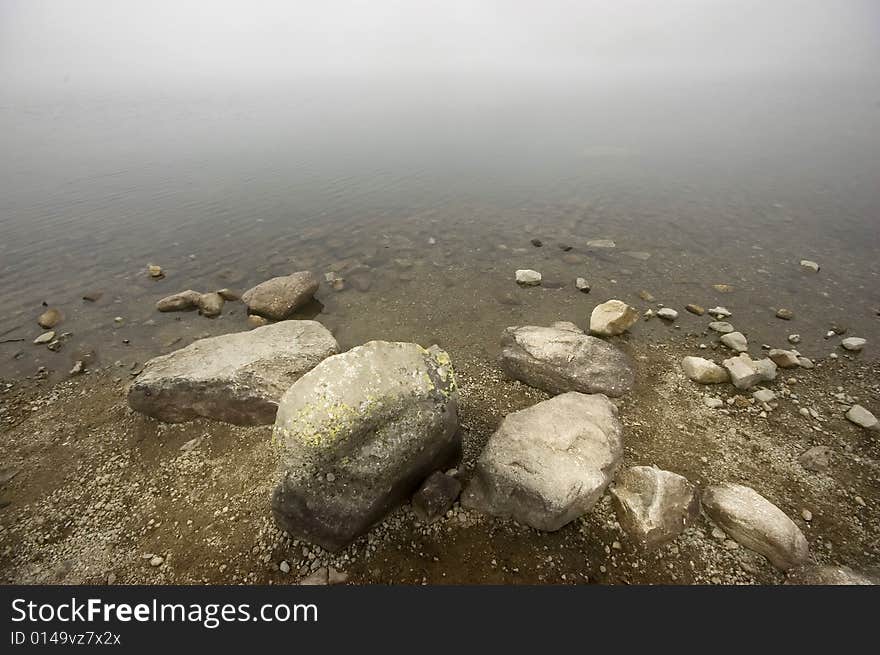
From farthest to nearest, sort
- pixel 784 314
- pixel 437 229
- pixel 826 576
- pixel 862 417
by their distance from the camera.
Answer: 1. pixel 437 229
2. pixel 784 314
3. pixel 862 417
4. pixel 826 576

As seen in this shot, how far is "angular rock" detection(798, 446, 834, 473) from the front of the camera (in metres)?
6.37

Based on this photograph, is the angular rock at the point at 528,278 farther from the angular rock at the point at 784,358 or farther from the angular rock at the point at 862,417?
the angular rock at the point at 862,417

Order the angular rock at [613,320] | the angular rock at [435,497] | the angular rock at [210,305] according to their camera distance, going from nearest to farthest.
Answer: the angular rock at [435,497], the angular rock at [613,320], the angular rock at [210,305]

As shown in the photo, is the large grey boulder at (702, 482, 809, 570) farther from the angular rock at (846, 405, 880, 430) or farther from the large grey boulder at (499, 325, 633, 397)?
the angular rock at (846, 405, 880, 430)

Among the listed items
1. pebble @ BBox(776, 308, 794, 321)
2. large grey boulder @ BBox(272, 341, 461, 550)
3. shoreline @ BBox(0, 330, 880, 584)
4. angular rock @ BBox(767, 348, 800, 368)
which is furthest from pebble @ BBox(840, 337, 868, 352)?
large grey boulder @ BBox(272, 341, 461, 550)

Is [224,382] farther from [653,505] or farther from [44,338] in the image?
[653,505]

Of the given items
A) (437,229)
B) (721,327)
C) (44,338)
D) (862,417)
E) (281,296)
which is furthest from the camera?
(437,229)

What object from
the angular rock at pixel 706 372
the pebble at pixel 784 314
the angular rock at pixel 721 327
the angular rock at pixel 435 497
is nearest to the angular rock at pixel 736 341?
the angular rock at pixel 721 327

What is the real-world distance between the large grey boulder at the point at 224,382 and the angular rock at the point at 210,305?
3.51 m

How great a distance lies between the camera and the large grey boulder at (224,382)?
720 centimetres

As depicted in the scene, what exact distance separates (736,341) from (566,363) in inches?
177

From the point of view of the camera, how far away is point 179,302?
37.8ft

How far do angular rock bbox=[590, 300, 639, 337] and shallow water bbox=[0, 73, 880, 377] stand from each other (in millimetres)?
486

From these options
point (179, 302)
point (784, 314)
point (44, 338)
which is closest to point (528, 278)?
point (784, 314)
